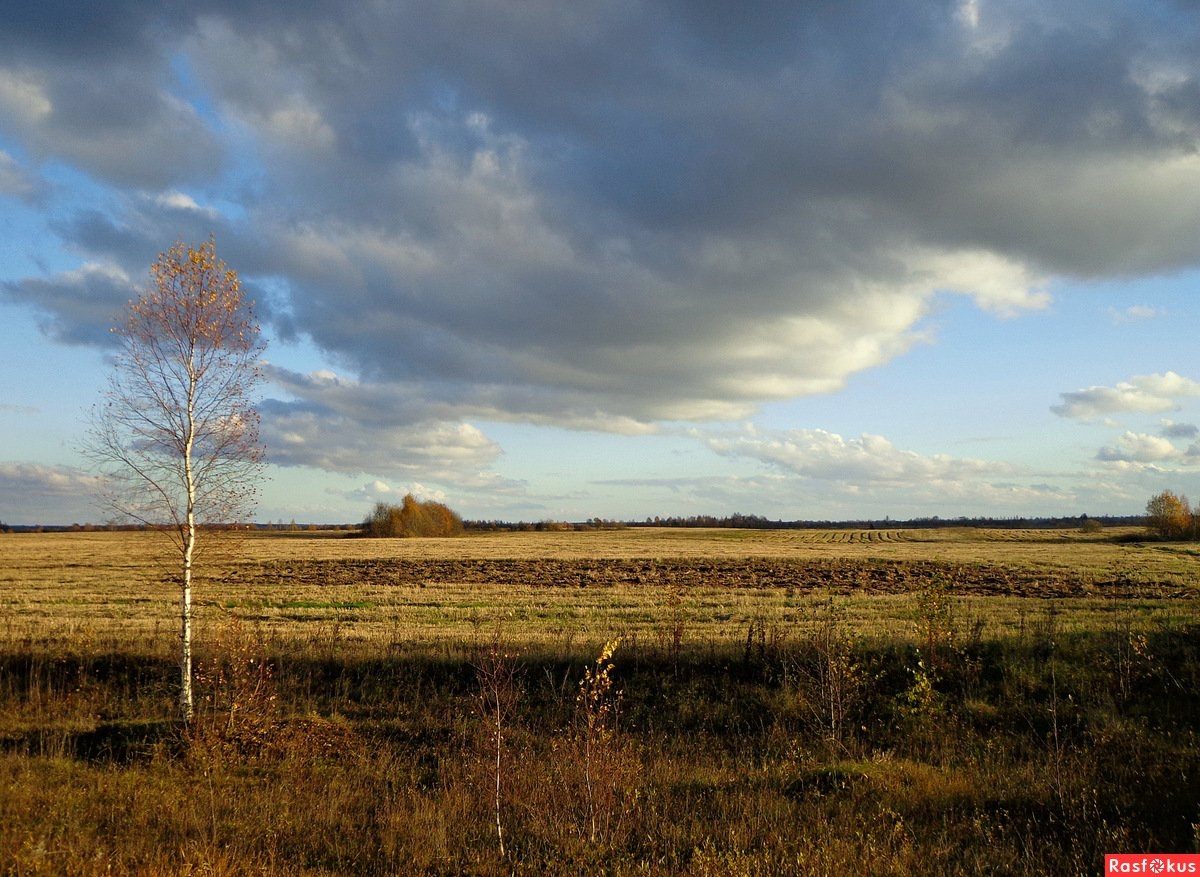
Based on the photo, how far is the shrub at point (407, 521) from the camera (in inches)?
5226

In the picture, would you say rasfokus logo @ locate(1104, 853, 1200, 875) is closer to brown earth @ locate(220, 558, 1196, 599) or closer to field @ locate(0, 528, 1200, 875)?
field @ locate(0, 528, 1200, 875)

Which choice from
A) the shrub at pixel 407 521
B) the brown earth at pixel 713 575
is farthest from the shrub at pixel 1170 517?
the shrub at pixel 407 521

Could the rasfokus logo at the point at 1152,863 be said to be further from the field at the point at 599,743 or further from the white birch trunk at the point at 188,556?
the white birch trunk at the point at 188,556

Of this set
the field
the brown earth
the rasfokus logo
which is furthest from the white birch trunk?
the brown earth

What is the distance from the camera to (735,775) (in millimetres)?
9703

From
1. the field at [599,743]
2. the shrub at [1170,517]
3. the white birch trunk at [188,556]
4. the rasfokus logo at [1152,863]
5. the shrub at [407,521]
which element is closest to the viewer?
the rasfokus logo at [1152,863]

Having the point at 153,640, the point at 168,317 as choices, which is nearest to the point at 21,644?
the point at 153,640

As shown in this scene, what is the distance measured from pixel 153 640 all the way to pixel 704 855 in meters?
16.9

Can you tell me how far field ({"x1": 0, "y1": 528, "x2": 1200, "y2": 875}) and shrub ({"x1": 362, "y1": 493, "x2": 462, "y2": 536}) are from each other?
10931 cm

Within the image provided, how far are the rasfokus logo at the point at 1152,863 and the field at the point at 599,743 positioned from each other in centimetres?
16

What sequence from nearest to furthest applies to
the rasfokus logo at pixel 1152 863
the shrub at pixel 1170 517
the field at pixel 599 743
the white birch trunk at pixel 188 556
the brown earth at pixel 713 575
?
the rasfokus logo at pixel 1152 863
the field at pixel 599 743
the white birch trunk at pixel 188 556
the brown earth at pixel 713 575
the shrub at pixel 1170 517

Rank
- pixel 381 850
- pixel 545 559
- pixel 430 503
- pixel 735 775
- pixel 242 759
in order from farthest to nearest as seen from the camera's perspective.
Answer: pixel 430 503 → pixel 545 559 → pixel 242 759 → pixel 735 775 → pixel 381 850

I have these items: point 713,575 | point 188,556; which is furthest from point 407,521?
point 188,556

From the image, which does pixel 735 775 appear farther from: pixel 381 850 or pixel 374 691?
pixel 374 691
